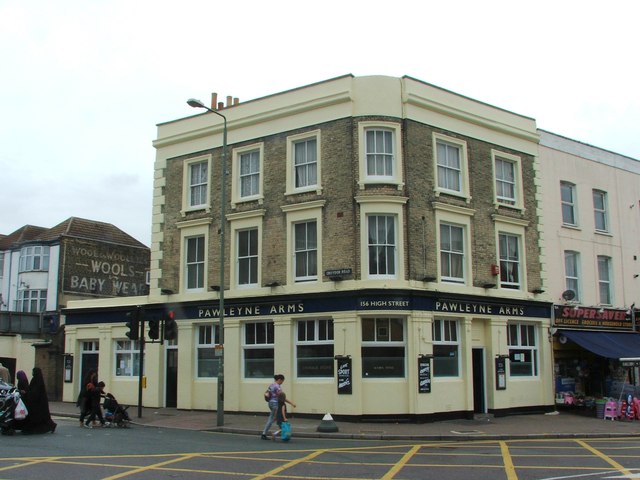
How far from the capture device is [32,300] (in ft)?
146

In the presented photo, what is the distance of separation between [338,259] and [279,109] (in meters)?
5.80

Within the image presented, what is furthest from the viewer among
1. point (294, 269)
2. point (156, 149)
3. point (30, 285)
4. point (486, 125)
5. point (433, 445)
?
point (30, 285)

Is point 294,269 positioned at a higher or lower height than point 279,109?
lower

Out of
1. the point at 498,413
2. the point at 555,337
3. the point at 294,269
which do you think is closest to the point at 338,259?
the point at 294,269

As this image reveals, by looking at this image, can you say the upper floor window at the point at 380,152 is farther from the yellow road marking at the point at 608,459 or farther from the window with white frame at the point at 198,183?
the yellow road marking at the point at 608,459

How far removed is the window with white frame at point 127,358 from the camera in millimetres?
27125

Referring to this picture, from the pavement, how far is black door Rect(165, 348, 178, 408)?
0.94 m

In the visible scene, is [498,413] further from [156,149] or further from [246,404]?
[156,149]

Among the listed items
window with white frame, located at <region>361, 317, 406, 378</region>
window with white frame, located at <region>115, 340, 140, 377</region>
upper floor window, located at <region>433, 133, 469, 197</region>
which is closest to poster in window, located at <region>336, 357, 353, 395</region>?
window with white frame, located at <region>361, 317, 406, 378</region>

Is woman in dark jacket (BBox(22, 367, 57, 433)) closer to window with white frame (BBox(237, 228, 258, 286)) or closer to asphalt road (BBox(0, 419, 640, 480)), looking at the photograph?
asphalt road (BBox(0, 419, 640, 480))

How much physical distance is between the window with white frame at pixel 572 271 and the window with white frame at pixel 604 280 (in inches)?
55.4

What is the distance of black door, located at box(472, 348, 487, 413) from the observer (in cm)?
2373

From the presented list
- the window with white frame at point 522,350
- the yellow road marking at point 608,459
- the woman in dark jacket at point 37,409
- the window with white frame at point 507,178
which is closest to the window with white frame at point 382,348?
the window with white frame at point 522,350

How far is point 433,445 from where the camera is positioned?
54.7ft
